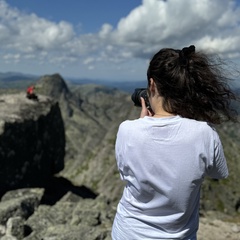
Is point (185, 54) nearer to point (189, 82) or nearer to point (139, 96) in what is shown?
point (189, 82)

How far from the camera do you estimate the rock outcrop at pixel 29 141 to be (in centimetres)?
3138

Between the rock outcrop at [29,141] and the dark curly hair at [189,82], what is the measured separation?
27494mm

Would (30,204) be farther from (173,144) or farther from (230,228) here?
(173,144)

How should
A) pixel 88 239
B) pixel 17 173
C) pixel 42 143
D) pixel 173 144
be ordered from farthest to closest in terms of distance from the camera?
pixel 42 143, pixel 17 173, pixel 88 239, pixel 173 144

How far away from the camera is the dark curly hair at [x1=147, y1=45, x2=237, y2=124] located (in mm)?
4852

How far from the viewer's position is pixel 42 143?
36781 millimetres

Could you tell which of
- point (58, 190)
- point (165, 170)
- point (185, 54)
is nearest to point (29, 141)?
point (58, 190)

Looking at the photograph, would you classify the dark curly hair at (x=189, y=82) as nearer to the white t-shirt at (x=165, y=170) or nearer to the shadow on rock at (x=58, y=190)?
the white t-shirt at (x=165, y=170)

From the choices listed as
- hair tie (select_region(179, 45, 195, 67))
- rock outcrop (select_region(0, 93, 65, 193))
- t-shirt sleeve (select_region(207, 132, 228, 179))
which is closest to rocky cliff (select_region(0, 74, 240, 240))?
rock outcrop (select_region(0, 93, 65, 193))

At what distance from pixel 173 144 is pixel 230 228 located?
2020 cm

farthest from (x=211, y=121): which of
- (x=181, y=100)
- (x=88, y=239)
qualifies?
(x=88, y=239)

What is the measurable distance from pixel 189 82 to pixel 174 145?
0.82 meters

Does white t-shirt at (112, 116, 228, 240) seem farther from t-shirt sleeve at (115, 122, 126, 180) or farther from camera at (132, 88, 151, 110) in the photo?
camera at (132, 88, 151, 110)

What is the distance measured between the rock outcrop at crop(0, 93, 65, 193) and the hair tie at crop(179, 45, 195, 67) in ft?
90.7
